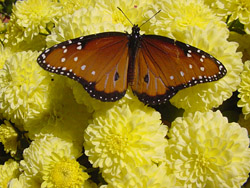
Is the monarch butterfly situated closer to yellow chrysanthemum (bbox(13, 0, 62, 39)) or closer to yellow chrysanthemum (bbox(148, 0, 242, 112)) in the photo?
yellow chrysanthemum (bbox(148, 0, 242, 112))

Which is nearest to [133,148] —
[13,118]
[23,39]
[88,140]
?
[88,140]

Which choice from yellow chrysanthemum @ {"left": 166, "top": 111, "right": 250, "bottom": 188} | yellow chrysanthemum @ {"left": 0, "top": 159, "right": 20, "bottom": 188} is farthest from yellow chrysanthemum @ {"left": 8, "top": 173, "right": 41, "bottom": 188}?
yellow chrysanthemum @ {"left": 166, "top": 111, "right": 250, "bottom": 188}

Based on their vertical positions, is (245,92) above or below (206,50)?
below

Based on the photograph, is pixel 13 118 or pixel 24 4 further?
pixel 24 4

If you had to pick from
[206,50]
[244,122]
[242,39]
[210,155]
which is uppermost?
[206,50]

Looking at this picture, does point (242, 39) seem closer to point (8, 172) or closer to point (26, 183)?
point (26, 183)

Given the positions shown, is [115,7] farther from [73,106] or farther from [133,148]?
[133,148]

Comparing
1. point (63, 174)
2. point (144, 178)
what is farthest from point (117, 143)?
point (63, 174)
